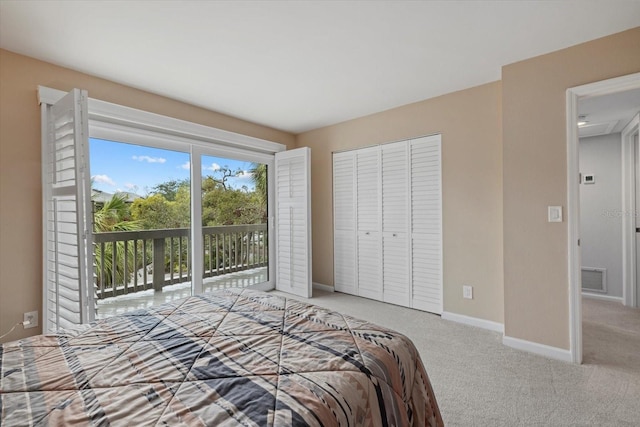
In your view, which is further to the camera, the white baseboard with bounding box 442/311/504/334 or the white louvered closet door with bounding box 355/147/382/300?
the white louvered closet door with bounding box 355/147/382/300

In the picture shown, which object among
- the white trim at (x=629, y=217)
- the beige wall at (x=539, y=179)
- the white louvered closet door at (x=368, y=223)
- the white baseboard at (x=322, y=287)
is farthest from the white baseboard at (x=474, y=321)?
the white trim at (x=629, y=217)

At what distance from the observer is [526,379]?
6.77ft

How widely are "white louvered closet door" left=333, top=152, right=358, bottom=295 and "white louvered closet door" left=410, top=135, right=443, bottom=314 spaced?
0.88m

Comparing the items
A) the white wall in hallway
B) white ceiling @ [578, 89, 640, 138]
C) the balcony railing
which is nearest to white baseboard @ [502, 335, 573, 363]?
white ceiling @ [578, 89, 640, 138]

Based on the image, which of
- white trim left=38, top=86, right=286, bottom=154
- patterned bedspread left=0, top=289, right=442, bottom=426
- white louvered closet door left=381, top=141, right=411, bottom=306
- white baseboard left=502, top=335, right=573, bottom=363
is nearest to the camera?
patterned bedspread left=0, top=289, right=442, bottom=426

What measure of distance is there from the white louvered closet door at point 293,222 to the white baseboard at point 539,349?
7.66ft

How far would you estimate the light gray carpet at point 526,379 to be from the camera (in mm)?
1702

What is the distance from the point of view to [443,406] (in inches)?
70.9

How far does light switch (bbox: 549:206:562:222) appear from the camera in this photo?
2.34 metres

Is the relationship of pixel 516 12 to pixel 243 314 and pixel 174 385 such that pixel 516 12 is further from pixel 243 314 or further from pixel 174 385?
pixel 174 385

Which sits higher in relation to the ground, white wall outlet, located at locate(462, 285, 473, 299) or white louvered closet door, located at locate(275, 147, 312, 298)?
white louvered closet door, located at locate(275, 147, 312, 298)

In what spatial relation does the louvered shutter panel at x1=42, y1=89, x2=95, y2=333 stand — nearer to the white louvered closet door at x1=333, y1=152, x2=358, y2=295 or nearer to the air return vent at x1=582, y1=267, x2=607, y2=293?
the white louvered closet door at x1=333, y1=152, x2=358, y2=295

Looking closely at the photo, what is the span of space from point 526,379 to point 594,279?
2.98 meters

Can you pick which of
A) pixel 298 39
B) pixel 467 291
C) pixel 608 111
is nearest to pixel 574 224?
Answer: pixel 467 291
